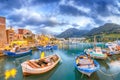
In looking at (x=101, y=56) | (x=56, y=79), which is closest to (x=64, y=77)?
(x=56, y=79)

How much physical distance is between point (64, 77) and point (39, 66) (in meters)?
3.87

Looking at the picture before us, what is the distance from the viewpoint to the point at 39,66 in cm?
2358

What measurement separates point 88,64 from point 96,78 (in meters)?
2.88

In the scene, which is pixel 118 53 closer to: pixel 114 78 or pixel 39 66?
pixel 114 78

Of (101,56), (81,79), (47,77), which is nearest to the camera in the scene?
(81,79)

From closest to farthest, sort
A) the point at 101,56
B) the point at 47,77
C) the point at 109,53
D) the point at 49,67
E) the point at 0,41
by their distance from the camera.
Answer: the point at 47,77 < the point at 49,67 < the point at 101,56 < the point at 109,53 < the point at 0,41

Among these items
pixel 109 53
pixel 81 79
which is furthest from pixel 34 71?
pixel 109 53

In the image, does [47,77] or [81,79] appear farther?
[47,77]

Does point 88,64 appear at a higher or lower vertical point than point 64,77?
higher

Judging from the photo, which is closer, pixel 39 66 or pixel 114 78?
pixel 114 78

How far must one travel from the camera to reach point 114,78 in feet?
69.4

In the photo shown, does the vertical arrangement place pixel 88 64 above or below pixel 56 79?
above

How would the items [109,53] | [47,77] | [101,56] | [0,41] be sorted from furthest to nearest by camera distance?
[0,41] < [109,53] < [101,56] < [47,77]

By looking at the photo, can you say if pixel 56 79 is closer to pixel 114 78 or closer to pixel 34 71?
pixel 34 71
